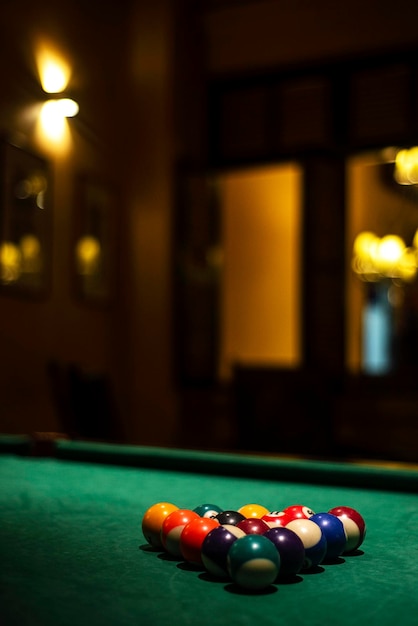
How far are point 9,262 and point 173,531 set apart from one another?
3.37 metres

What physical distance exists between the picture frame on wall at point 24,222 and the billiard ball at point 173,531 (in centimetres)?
326

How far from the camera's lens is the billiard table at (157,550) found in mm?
1013

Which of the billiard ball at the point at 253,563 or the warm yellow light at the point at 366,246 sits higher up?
the warm yellow light at the point at 366,246

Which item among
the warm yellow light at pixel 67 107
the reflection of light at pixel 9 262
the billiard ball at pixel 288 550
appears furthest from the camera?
the warm yellow light at pixel 67 107

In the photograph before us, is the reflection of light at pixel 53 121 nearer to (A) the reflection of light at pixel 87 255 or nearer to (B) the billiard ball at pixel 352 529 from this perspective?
(A) the reflection of light at pixel 87 255

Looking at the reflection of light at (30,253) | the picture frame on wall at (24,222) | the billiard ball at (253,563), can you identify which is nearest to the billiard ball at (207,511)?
the billiard ball at (253,563)

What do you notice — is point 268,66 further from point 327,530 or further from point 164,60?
point 327,530

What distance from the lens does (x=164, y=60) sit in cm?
569

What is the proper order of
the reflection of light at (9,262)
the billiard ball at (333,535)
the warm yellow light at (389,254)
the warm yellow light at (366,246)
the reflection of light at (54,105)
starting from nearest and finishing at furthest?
the billiard ball at (333,535)
the reflection of light at (9,262)
the reflection of light at (54,105)
the warm yellow light at (389,254)
the warm yellow light at (366,246)

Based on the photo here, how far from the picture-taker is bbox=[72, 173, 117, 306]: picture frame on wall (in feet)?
16.9

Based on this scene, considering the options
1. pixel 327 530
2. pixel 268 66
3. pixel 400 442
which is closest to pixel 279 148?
pixel 268 66

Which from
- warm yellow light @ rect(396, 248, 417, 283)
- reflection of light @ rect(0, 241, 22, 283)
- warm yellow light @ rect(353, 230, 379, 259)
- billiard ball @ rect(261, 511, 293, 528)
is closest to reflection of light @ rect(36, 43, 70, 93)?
reflection of light @ rect(0, 241, 22, 283)

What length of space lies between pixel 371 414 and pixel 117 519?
345cm

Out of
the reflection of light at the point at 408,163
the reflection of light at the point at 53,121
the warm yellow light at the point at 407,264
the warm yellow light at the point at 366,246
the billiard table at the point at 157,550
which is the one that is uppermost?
the reflection of light at the point at 53,121
